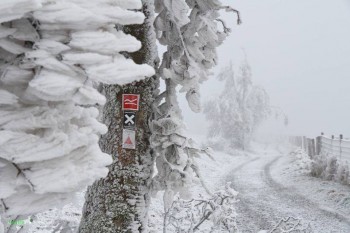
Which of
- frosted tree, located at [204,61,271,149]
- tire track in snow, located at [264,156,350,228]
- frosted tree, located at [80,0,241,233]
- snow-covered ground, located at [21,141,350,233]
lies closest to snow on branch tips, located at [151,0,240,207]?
frosted tree, located at [80,0,241,233]

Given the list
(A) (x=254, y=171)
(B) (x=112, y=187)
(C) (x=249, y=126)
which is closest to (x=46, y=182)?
(B) (x=112, y=187)

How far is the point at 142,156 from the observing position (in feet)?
12.6

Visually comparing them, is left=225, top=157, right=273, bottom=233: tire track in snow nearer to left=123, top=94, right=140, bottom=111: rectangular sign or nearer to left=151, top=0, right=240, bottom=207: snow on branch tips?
left=151, top=0, right=240, bottom=207: snow on branch tips

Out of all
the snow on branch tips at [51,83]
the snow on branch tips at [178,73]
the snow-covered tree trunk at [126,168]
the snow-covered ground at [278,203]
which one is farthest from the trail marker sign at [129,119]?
the snow-covered ground at [278,203]

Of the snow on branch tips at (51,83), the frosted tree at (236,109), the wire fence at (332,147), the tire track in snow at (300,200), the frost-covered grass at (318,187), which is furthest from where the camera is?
the frosted tree at (236,109)

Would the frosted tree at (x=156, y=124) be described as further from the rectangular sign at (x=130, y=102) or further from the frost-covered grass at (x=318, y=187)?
the frost-covered grass at (x=318, y=187)

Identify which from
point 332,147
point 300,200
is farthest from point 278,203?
point 332,147

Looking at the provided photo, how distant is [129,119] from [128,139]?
0.19 metres

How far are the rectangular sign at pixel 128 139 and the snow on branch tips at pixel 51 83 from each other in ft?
8.02

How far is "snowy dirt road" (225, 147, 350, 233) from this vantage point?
378 inches

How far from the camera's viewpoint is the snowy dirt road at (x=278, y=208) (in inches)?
378

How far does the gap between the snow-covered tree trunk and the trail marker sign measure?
39 millimetres

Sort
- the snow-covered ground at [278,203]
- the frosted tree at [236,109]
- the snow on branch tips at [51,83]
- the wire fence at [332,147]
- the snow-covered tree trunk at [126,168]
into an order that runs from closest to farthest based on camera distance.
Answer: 1. the snow on branch tips at [51,83]
2. the snow-covered tree trunk at [126,168]
3. the snow-covered ground at [278,203]
4. the wire fence at [332,147]
5. the frosted tree at [236,109]

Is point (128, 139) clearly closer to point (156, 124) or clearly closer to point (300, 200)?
point (156, 124)
